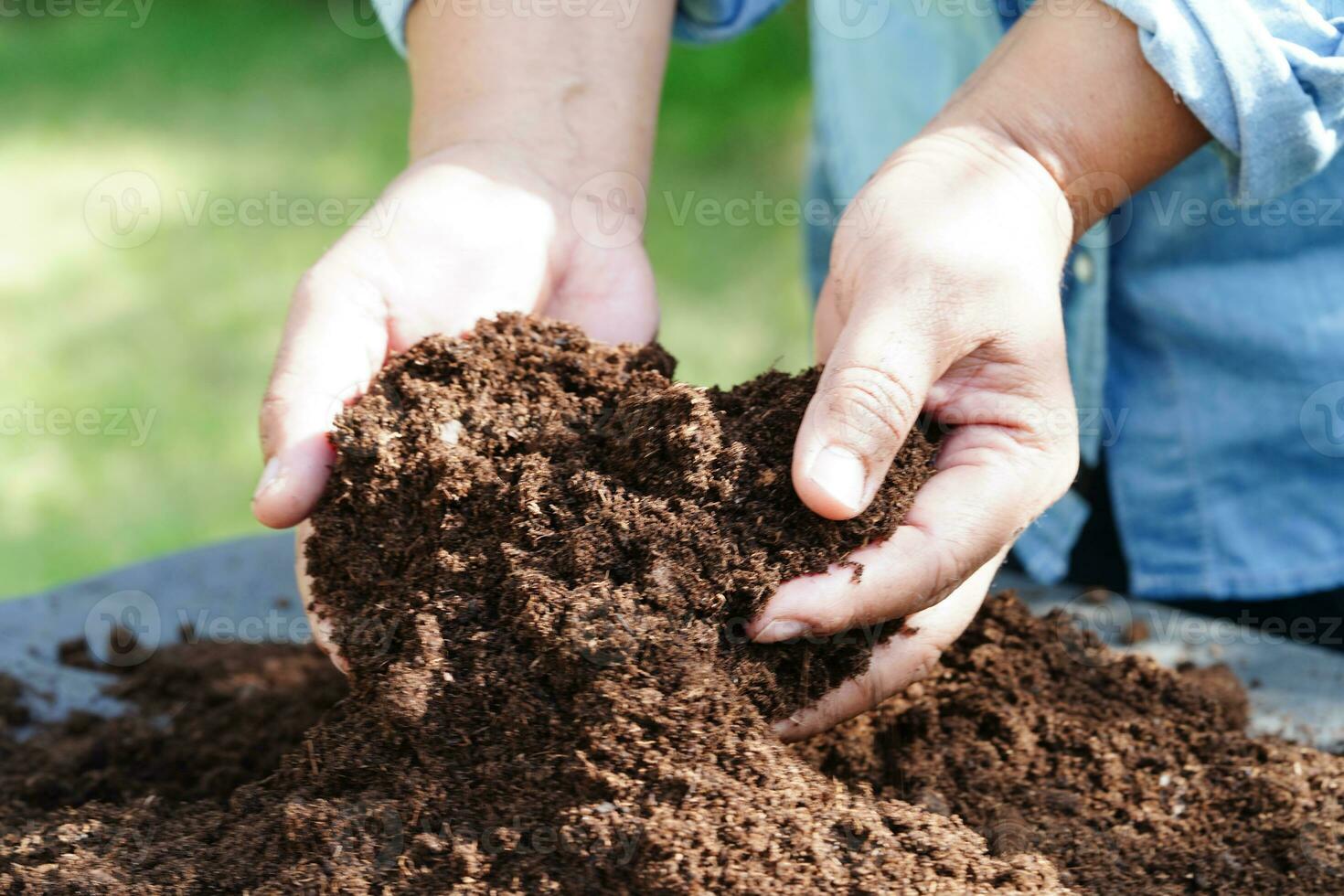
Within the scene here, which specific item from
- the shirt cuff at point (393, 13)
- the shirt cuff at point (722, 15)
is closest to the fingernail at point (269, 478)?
the shirt cuff at point (393, 13)

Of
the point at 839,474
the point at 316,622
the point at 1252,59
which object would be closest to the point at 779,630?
the point at 839,474

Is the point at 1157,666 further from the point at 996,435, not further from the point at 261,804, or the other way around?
the point at 261,804

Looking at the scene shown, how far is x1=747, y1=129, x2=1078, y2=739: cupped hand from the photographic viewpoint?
1312mm

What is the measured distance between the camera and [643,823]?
1.12 m

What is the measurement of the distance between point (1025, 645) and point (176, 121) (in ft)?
23.3

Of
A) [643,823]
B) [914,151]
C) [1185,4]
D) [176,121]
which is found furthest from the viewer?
[176,121]

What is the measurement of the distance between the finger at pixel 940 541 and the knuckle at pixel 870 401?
131mm

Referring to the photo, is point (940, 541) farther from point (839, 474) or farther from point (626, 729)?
point (626, 729)

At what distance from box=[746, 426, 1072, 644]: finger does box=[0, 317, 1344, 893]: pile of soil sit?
24 mm

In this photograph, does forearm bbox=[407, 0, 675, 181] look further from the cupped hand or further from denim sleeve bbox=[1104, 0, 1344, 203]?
denim sleeve bbox=[1104, 0, 1344, 203]

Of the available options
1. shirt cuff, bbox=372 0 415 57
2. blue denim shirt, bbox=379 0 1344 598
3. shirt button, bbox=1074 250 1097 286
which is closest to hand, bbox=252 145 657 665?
shirt cuff, bbox=372 0 415 57

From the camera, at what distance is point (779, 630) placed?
1.30 meters

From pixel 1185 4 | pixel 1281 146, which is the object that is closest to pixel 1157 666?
pixel 1281 146

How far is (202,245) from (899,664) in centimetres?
529
